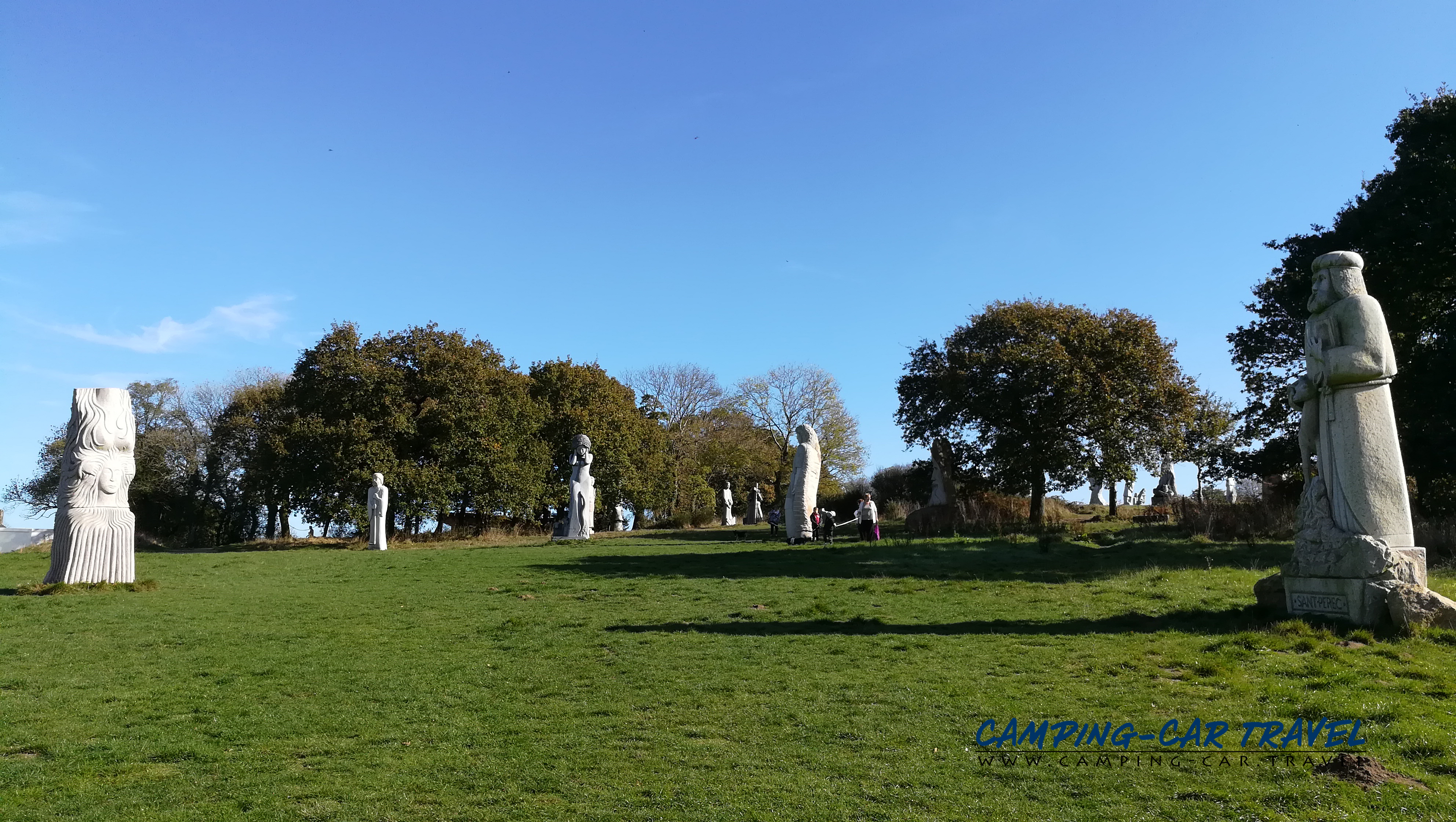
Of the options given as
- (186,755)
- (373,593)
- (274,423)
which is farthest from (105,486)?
(274,423)

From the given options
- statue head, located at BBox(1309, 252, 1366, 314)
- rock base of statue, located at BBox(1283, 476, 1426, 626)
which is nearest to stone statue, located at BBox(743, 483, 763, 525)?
rock base of statue, located at BBox(1283, 476, 1426, 626)

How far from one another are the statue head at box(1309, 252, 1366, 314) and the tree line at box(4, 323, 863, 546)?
3144 centimetres

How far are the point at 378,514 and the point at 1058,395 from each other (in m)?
24.0

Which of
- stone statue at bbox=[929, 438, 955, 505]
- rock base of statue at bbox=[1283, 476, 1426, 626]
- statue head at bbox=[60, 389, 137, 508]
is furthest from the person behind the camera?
stone statue at bbox=[929, 438, 955, 505]

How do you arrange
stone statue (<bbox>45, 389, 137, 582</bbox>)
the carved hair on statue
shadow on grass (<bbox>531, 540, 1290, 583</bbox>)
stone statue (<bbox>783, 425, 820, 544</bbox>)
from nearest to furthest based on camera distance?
the carved hair on statue
stone statue (<bbox>45, 389, 137, 582</bbox>)
shadow on grass (<bbox>531, 540, 1290, 583</bbox>)
stone statue (<bbox>783, 425, 820, 544</bbox>)

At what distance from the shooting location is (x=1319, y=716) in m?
5.86

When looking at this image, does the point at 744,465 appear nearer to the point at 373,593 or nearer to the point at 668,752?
the point at 373,593

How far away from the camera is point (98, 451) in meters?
15.2

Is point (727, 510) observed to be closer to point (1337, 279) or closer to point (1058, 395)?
point (1058, 395)

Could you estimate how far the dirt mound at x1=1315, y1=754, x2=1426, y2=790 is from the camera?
185 inches

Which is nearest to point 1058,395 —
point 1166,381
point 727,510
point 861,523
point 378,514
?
point 1166,381

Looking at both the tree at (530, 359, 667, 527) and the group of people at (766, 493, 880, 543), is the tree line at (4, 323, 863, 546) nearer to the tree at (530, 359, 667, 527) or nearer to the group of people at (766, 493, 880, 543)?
the tree at (530, 359, 667, 527)

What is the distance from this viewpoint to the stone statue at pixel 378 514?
29703 mm

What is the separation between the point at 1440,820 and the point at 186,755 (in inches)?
292
